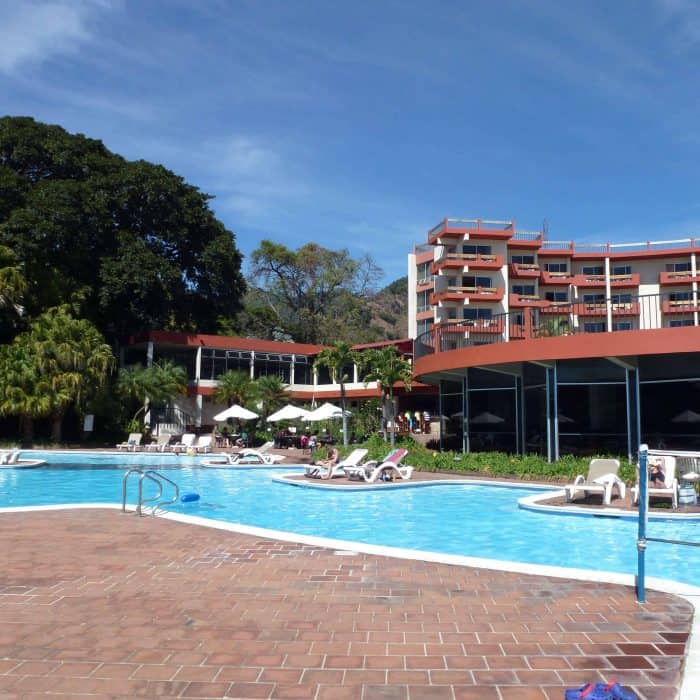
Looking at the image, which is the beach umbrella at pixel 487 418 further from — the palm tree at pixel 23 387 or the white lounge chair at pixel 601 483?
the palm tree at pixel 23 387

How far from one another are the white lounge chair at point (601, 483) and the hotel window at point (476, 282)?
35642 millimetres

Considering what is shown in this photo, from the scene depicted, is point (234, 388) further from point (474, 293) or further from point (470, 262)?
point (470, 262)

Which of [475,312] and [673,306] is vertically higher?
[673,306]

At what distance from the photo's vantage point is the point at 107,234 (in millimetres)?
38844

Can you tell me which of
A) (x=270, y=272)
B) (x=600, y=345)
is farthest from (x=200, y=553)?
(x=270, y=272)

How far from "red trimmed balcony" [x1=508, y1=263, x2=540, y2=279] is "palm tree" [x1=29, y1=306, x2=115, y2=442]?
29.7 meters

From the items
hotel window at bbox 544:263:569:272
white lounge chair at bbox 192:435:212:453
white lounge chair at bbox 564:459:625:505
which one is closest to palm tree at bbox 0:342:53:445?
white lounge chair at bbox 192:435:212:453

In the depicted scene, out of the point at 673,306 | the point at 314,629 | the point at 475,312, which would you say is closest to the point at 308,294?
the point at 475,312

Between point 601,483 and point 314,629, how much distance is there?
9856 mm

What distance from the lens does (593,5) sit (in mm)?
14406

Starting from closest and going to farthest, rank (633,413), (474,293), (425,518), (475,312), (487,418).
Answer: (425,518) < (633,413) < (487,418) < (474,293) < (475,312)

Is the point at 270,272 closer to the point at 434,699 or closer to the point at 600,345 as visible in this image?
the point at 600,345

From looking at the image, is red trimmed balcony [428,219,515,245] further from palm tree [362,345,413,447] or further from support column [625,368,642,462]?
support column [625,368,642,462]

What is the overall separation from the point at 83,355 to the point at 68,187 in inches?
407
